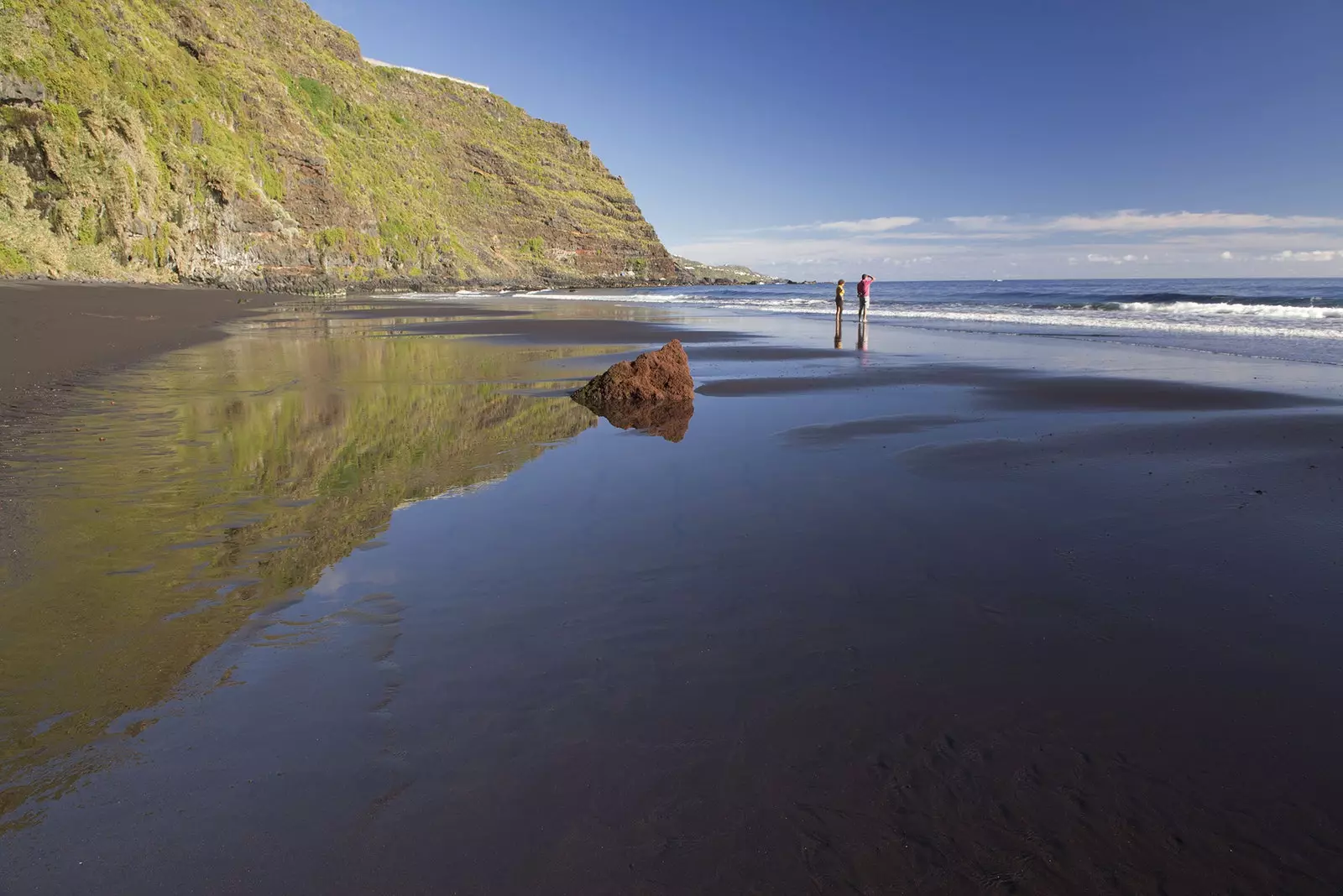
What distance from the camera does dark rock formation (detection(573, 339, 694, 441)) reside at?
10047 millimetres

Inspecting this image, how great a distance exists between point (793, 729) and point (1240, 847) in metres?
1.45

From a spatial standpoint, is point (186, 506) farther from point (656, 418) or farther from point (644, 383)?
point (644, 383)

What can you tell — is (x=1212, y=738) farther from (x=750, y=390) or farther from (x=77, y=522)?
(x=750, y=390)

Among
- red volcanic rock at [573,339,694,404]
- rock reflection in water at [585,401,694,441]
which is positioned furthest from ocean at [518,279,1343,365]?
rock reflection in water at [585,401,694,441]

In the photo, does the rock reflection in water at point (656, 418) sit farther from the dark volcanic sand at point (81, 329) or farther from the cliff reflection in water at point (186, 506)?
the dark volcanic sand at point (81, 329)

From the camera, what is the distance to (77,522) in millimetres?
4910

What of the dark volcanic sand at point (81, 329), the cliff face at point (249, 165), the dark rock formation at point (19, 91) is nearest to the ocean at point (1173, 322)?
the dark volcanic sand at point (81, 329)

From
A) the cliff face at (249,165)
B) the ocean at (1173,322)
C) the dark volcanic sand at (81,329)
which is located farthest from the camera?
the cliff face at (249,165)

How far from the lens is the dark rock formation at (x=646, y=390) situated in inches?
396

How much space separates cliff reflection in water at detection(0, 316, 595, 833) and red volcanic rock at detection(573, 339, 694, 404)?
2.17ft

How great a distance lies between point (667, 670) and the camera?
3258 millimetres

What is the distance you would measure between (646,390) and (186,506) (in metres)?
6.24

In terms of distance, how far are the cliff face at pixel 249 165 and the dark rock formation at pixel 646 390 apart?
104ft

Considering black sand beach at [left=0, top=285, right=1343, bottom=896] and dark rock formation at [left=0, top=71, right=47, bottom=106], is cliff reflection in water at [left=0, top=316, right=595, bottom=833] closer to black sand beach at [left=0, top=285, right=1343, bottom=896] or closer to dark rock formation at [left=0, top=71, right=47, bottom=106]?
black sand beach at [left=0, top=285, right=1343, bottom=896]
